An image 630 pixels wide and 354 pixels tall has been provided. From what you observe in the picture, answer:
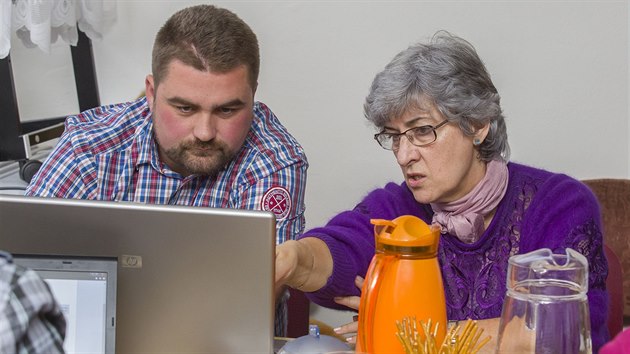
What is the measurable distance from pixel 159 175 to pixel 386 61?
1095mm

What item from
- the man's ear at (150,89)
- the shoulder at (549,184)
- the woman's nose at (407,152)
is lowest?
the shoulder at (549,184)

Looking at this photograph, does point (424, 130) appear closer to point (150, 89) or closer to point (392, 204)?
point (392, 204)

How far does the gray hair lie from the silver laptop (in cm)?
60

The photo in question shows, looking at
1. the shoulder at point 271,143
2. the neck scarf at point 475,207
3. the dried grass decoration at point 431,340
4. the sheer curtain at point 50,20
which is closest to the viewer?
the dried grass decoration at point 431,340

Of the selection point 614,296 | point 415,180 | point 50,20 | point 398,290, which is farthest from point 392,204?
point 50,20

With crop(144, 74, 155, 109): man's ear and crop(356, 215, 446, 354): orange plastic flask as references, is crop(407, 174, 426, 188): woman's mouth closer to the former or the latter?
crop(356, 215, 446, 354): orange plastic flask

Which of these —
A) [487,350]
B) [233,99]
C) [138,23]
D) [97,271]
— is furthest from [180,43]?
[138,23]

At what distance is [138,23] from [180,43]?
1229mm

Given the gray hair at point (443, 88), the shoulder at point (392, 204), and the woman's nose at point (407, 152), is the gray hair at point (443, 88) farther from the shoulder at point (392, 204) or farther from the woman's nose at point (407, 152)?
the shoulder at point (392, 204)

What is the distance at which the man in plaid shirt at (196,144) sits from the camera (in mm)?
1819

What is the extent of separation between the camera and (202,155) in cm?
183

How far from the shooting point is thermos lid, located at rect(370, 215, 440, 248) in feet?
4.05

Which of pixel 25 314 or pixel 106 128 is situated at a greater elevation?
pixel 106 128

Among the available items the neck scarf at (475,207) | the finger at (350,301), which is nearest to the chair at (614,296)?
the neck scarf at (475,207)
